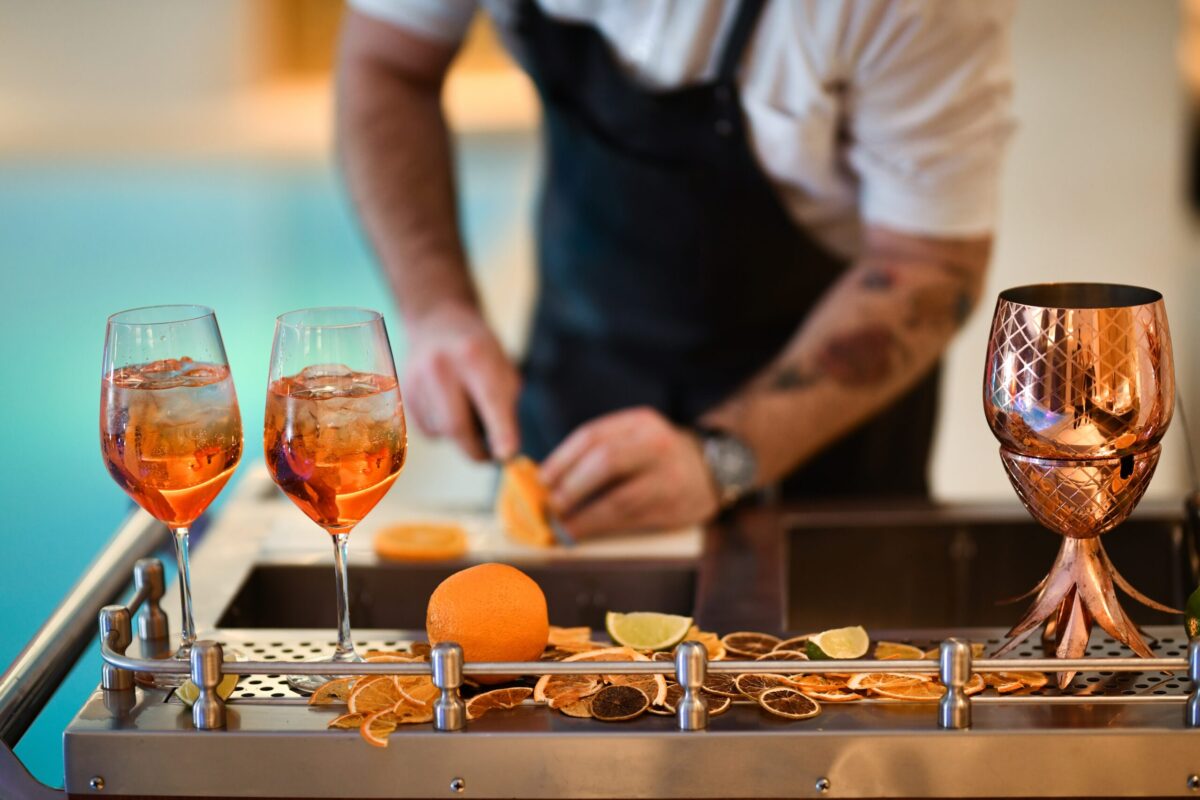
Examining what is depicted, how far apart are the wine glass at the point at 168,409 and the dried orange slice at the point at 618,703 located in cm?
27

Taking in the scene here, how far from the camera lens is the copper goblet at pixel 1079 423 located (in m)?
0.87

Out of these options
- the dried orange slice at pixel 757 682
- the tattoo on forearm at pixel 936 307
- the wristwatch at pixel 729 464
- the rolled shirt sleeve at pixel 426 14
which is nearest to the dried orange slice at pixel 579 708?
the dried orange slice at pixel 757 682

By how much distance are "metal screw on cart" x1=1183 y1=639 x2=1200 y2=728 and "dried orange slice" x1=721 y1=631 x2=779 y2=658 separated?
283 millimetres

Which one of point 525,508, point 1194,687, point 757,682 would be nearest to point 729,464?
point 525,508

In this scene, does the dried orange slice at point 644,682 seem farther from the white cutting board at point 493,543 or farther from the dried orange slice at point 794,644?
the white cutting board at point 493,543

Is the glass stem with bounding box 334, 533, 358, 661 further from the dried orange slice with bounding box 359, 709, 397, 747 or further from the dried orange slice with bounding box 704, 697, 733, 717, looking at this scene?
the dried orange slice with bounding box 704, 697, 733, 717

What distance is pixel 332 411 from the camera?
911mm

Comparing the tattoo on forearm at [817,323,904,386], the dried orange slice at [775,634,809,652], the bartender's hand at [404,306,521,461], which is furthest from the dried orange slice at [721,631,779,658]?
the tattoo on forearm at [817,323,904,386]

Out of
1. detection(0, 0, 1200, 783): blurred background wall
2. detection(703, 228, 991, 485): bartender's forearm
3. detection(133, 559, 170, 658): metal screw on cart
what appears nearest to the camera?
detection(133, 559, 170, 658): metal screw on cart

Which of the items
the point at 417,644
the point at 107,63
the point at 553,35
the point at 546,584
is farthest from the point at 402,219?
the point at 107,63

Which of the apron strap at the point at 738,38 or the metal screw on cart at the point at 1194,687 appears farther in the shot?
the apron strap at the point at 738,38

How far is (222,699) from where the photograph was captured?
0.91 m

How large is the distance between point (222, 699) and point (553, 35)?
3.27 ft

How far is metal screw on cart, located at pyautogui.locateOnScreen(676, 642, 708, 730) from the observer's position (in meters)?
0.86
